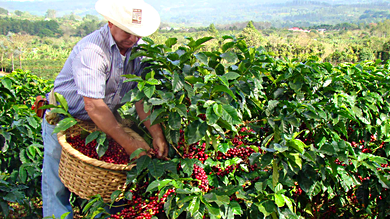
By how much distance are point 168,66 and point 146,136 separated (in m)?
0.45

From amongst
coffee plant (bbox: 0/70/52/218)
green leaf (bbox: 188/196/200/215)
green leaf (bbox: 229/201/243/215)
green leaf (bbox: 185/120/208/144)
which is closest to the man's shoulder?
green leaf (bbox: 185/120/208/144)

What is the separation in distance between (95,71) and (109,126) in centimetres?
31

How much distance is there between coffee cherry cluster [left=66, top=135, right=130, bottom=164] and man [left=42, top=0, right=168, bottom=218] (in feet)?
0.27

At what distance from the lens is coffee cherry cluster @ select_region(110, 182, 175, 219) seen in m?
1.42

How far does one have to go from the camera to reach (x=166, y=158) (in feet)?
5.11

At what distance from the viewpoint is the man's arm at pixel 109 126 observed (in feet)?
5.11

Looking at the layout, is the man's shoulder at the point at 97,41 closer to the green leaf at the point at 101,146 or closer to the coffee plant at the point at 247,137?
the coffee plant at the point at 247,137

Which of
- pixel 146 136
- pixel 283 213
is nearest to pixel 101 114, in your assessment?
pixel 146 136

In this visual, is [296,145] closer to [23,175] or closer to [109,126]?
[109,126]

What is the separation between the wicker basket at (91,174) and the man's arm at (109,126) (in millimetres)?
81

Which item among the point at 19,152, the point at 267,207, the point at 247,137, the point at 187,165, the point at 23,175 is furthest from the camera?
the point at 19,152

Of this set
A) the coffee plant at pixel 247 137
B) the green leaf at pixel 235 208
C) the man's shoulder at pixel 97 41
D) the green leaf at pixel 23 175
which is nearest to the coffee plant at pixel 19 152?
the green leaf at pixel 23 175

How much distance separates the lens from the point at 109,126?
158 centimetres

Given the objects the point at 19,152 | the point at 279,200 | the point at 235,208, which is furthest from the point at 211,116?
the point at 19,152
